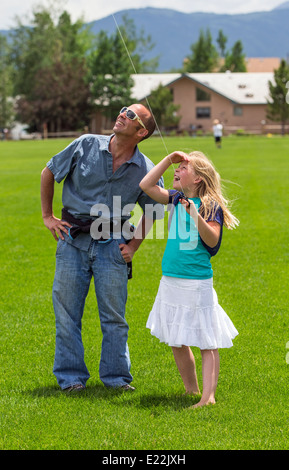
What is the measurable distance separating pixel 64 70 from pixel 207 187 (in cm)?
7957

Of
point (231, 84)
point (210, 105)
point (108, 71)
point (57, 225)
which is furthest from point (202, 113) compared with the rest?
point (57, 225)

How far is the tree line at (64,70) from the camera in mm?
72931

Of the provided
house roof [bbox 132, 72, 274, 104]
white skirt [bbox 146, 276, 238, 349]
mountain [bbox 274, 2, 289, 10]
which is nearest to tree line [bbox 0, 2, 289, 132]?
house roof [bbox 132, 72, 274, 104]

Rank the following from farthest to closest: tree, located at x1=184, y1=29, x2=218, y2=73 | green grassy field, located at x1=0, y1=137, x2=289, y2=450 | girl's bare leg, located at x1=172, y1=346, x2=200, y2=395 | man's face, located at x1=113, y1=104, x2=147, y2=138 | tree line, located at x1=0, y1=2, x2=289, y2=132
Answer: tree, located at x1=184, y1=29, x2=218, y2=73
tree line, located at x1=0, y1=2, x2=289, y2=132
girl's bare leg, located at x1=172, y1=346, x2=200, y2=395
man's face, located at x1=113, y1=104, x2=147, y2=138
green grassy field, located at x1=0, y1=137, x2=289, y2=450

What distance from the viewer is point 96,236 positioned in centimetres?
488

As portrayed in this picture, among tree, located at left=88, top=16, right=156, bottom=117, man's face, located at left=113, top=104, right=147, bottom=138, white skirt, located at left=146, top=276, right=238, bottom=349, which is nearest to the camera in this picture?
white skirt, located at left=146, top=276, right=238, bottom=349

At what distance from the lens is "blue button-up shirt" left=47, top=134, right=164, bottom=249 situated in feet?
15.7

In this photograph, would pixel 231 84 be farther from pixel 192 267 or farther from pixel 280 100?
pixel 192 267

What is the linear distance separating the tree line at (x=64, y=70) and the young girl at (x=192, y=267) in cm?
5780

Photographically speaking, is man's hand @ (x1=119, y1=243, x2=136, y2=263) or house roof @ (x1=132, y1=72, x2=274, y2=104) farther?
house roof @ (x1=132, y1=72, x2=274, y2=104)

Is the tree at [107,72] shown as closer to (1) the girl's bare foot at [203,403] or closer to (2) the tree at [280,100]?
(2) the tree at [280,100]

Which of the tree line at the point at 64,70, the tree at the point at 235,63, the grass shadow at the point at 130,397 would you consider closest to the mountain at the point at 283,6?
the grass shadow at the point at 130,397

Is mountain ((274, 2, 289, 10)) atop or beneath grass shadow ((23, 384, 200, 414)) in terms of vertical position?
atop

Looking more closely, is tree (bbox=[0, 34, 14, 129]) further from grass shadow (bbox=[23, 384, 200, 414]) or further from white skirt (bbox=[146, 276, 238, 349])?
white skirt (bbox=[146, 276, 238, 349])
